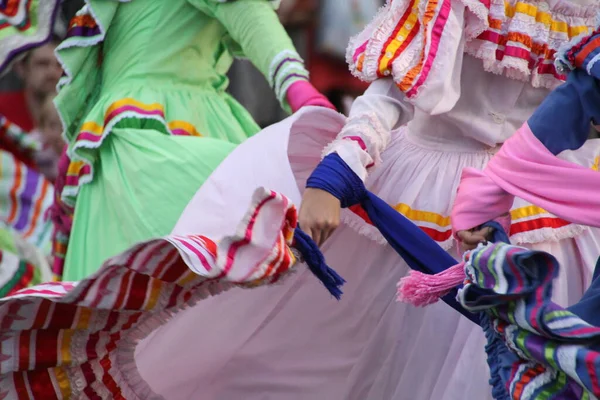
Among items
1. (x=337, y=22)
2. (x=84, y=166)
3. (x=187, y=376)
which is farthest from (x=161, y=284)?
(x=337, y=22)

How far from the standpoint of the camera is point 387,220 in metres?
2.56

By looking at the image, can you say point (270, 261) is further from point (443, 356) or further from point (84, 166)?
point (84, 166)

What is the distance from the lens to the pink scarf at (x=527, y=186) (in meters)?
2.23

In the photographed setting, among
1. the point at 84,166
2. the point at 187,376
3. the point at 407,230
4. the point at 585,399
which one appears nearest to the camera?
the point at 585,399

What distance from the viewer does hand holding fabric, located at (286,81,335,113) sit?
126 inches

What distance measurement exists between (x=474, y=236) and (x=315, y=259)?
318mm

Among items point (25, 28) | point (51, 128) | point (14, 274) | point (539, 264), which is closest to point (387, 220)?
point (539, 264)

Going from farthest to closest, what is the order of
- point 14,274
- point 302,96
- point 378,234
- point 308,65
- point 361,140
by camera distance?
point 308,65
point 14,274
point 302,96
point 378,234
point 361,140

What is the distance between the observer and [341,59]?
10414 mm

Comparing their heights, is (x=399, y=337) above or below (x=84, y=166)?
above

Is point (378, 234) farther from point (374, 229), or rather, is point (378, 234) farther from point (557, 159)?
point (557, 159)

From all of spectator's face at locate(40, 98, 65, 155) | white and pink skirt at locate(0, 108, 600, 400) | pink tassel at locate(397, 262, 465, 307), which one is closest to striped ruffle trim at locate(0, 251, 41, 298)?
white and pink skirt at locate(0, 108, 600, 400)

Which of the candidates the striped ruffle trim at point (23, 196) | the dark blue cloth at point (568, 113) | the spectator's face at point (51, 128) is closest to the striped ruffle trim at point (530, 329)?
the dark blue cloth at point (568, 113)

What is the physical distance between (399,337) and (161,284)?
0.66 m
